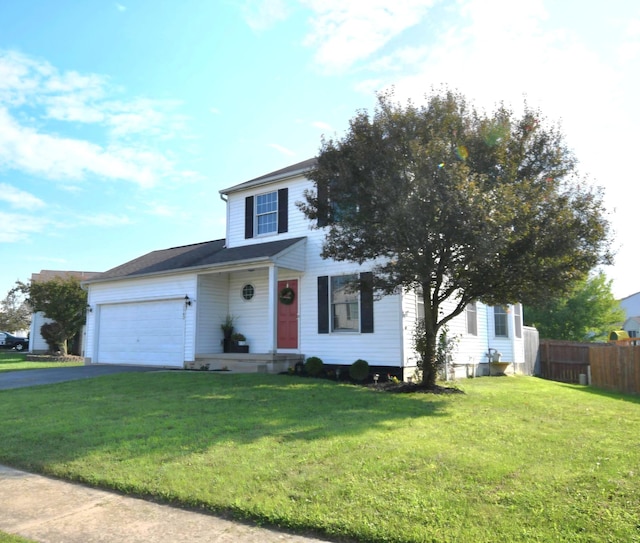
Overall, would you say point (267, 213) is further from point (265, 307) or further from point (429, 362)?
point (429, 362)

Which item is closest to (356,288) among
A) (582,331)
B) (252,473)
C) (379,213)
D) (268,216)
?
(379,213)

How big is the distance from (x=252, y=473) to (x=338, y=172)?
7746 mm

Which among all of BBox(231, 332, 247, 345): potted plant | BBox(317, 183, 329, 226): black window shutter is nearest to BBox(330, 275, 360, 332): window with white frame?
BBox(317, 183, 329, 226): black window shutter

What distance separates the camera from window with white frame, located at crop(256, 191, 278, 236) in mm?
16578

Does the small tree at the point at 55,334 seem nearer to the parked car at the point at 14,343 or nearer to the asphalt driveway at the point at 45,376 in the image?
the asphalt driveway at the point at 45,376

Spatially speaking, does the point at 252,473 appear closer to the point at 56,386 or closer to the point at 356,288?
the point at 356,288

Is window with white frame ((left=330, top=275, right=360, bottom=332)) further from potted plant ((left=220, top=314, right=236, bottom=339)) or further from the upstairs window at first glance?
potted plant ((left=220, top=314, right=236, bottom=339))

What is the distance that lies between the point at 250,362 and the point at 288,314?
1991mm

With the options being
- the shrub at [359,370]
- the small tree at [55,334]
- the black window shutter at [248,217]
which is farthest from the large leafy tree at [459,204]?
the small tree at [55,334]

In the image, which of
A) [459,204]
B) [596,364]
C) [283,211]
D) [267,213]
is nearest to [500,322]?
[596,364]

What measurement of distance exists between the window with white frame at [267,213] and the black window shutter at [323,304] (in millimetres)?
2777

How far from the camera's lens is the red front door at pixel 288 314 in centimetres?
1532

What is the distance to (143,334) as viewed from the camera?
17812 mm

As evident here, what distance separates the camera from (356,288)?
12.2m
